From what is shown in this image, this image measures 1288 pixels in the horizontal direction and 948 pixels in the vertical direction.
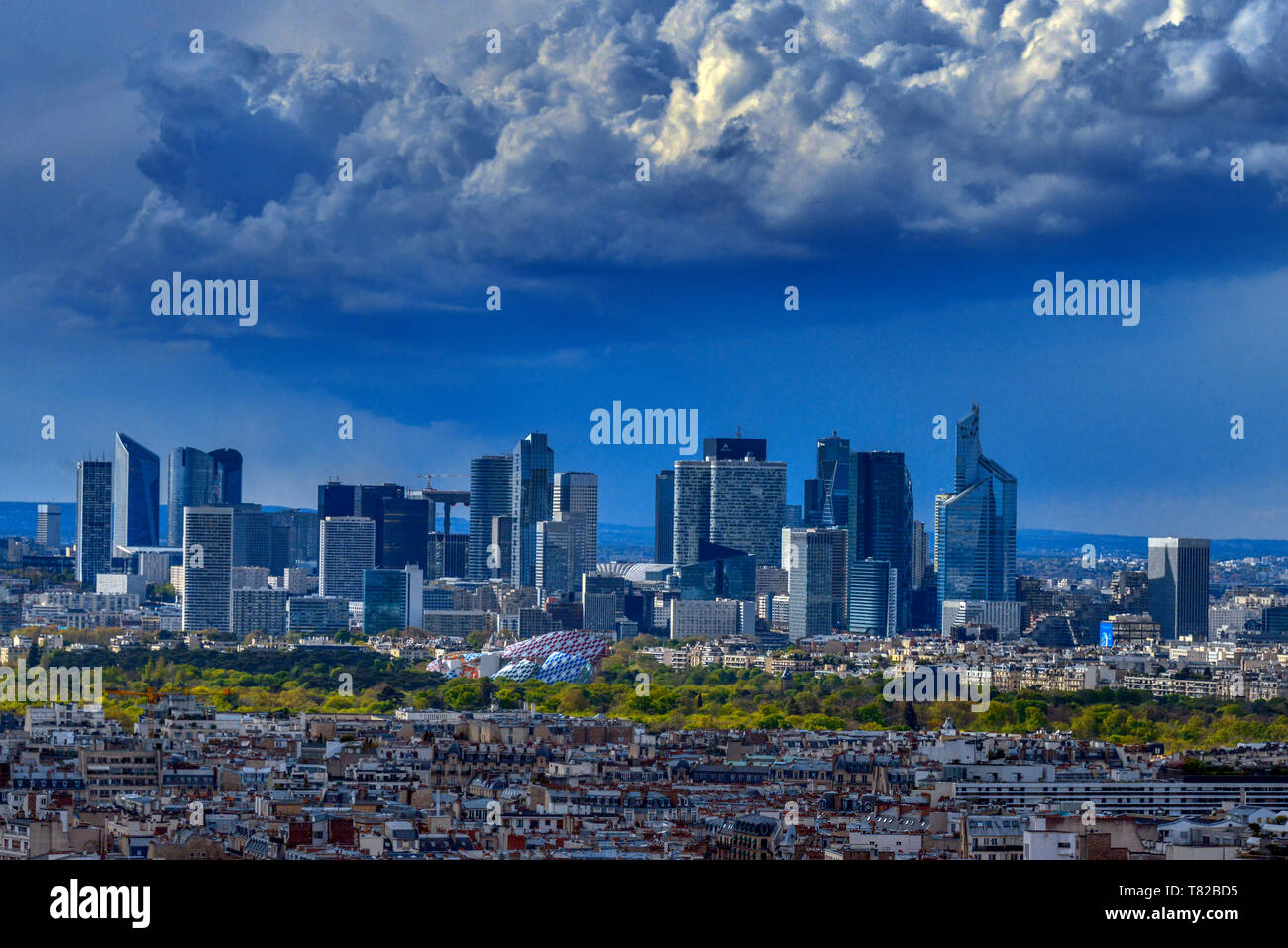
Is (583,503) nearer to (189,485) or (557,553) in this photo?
(557,553)

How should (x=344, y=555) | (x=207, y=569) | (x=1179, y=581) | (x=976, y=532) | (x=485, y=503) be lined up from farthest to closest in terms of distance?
(x=485, y=503)
(x=344, y=555)
(x=976, y=532)
(x=207, y=569)
(x=1179, y=581)

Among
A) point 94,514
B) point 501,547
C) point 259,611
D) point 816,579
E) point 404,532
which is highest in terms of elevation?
point 94,514

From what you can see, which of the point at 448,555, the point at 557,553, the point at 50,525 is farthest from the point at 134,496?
the point at 557,553
